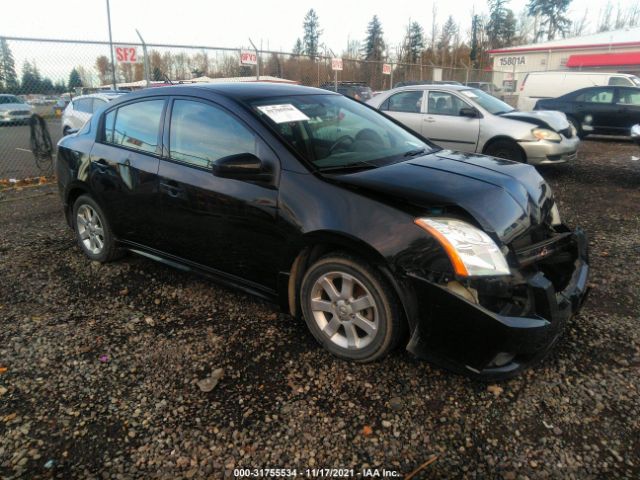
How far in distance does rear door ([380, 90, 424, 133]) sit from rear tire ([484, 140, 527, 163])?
1379 millimetres

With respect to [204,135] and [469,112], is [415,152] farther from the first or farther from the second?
[469,112]

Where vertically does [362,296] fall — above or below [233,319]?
above

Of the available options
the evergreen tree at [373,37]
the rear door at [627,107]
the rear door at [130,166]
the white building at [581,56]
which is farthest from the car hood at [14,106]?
the evergreen tree at [373,37]

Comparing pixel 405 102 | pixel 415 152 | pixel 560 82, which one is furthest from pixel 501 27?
pixel 415 152

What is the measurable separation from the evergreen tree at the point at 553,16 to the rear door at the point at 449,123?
6480 cm

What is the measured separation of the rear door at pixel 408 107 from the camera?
8.66 metres

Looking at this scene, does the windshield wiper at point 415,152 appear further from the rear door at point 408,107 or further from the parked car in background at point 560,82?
the parked car in background at point 560,82

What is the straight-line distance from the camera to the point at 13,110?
11328mm

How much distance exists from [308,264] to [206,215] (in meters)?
0.85

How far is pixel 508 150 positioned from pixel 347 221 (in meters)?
6.18

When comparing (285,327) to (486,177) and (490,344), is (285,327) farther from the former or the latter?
(486,177)

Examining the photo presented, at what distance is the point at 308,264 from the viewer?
2807 mm

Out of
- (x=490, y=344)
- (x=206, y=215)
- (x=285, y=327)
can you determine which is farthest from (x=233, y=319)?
(x=490, y=344)

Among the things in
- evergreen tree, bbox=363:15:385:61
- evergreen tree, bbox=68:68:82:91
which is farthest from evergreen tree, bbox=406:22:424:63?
evergreen tree, bbox=68:68:82:91
